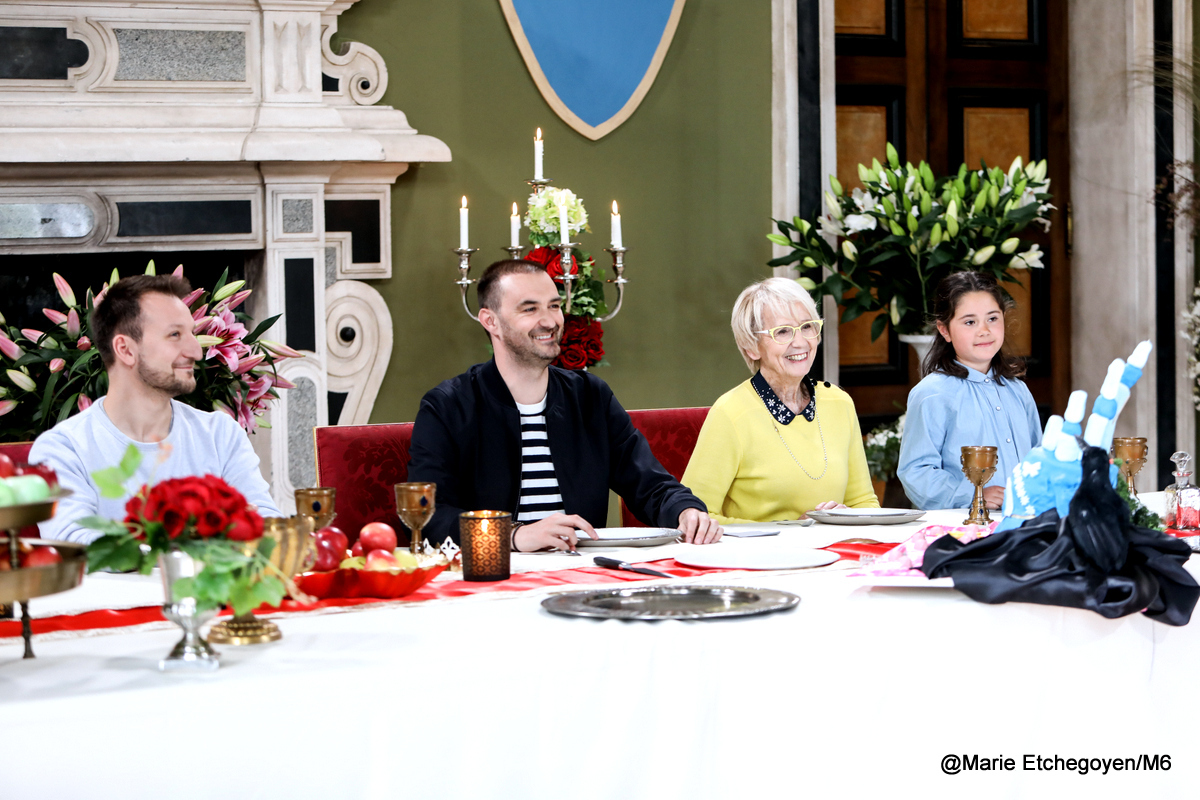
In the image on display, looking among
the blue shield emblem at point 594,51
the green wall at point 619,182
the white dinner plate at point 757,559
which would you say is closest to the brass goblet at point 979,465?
the white dinner plate at point 757,559

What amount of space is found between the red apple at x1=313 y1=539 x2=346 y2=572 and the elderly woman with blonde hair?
124cm

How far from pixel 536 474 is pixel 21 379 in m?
1.11

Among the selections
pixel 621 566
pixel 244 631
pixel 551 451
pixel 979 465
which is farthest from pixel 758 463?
pixel 244 631

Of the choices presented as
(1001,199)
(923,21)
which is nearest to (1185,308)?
(1001,199)

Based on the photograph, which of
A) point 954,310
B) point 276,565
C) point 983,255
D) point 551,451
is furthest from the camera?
point 983,255

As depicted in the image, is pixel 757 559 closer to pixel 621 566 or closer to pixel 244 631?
pixel 621 566

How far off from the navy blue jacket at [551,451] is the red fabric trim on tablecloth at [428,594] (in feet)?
2.10

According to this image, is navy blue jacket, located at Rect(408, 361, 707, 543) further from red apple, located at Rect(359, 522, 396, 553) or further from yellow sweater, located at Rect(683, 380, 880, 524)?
red apple, located at Rect(359, 522, 396, 553)

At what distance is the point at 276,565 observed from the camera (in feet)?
4.31

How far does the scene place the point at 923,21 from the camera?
4938mm

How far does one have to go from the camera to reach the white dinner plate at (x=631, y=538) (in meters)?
2.03

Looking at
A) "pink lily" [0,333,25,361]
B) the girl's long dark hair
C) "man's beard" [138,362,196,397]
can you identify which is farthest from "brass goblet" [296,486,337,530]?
the girl's long dark hair

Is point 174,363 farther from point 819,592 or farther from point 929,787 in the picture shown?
point 929,787

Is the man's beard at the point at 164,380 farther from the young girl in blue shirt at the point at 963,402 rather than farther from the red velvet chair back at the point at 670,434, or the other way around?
the young girl in blue shirt at the point at 963,402
